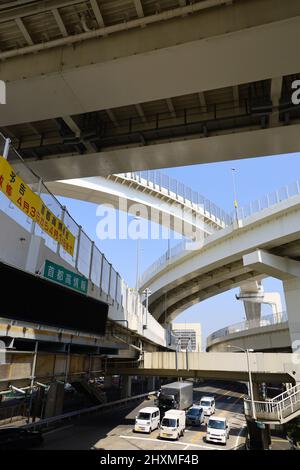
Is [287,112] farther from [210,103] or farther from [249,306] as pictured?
[249,306]

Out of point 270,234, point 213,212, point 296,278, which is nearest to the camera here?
point 270,234

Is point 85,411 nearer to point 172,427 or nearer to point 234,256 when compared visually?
point 172,427

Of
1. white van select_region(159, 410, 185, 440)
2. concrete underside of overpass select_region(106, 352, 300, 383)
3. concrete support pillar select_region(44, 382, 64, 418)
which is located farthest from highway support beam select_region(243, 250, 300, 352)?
concrete support pillar select_region(44, 382, 64, 418)

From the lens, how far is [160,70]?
Answer: 322 inches

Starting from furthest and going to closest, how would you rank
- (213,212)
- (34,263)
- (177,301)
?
1. (177,301)
2. (213,212)
3. (34,263)

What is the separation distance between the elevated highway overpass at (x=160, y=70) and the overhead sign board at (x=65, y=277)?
4.54 metres

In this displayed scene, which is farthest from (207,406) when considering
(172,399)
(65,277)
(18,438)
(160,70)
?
(160,70)

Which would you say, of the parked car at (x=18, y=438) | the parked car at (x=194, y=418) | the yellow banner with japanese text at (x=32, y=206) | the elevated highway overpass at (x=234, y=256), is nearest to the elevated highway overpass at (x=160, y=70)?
the yellow banner with japanese text at (x=32, y=206)

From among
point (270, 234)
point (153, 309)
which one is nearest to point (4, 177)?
point (270, 234)

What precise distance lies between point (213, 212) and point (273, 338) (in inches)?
604

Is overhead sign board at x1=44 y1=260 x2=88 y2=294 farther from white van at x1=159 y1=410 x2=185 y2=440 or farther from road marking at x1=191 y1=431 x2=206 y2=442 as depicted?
road marking at x1=191 y1=431 x2=206 y2=442

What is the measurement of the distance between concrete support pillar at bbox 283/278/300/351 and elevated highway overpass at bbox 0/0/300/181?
19.2 m

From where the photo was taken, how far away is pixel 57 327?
986cm

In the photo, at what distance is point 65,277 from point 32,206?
276 centimetres
